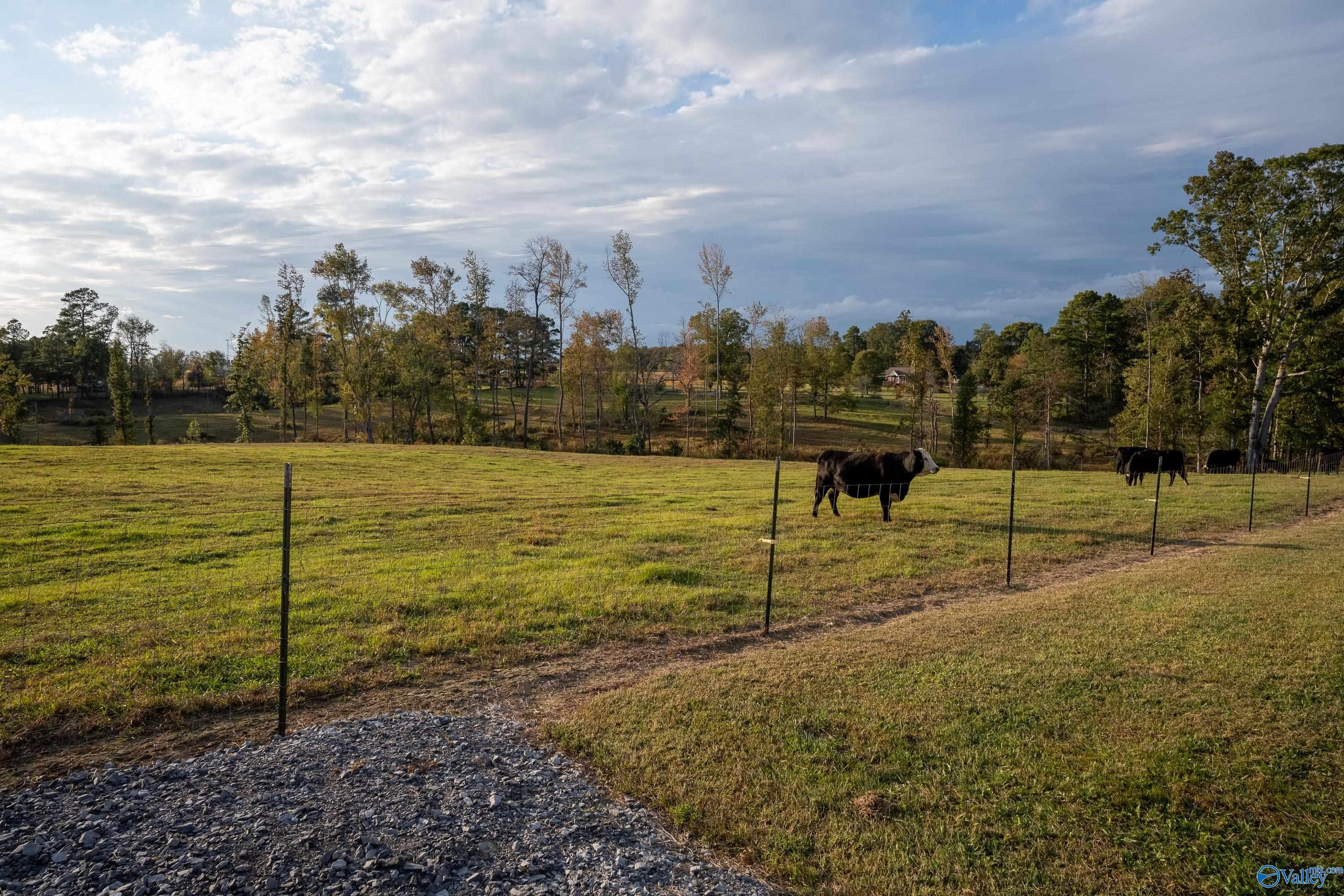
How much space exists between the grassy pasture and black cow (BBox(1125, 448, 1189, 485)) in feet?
5.19

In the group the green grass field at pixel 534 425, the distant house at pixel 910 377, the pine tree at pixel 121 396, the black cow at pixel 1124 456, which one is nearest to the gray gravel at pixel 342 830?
the black cow at pixel 1124 456

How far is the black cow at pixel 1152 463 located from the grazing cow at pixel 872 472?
43.5ft

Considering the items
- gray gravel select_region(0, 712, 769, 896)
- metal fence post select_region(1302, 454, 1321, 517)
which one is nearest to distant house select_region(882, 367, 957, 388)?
metal fence post select_region(1302, 454, 1321, 517)

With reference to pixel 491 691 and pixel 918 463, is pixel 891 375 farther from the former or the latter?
pixel 491 691

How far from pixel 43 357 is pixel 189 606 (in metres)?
92.6

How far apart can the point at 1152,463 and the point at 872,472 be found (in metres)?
16.3

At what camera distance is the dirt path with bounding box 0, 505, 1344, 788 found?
5.39 metres

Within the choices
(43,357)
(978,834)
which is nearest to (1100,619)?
(978,834)

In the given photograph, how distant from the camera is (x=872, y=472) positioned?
709 inches

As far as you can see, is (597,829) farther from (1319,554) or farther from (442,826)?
(1319,554)

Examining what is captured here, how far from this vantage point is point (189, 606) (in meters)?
9.15

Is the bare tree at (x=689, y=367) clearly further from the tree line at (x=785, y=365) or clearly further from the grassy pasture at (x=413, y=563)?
the grassy pasture at (x=413, y=563)

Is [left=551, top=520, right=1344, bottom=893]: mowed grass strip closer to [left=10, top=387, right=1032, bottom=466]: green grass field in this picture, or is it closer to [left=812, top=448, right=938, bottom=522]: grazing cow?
[left=812, top=448, right=938, bottom=522]: grazing cow

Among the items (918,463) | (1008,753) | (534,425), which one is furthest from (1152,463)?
(534,425)
